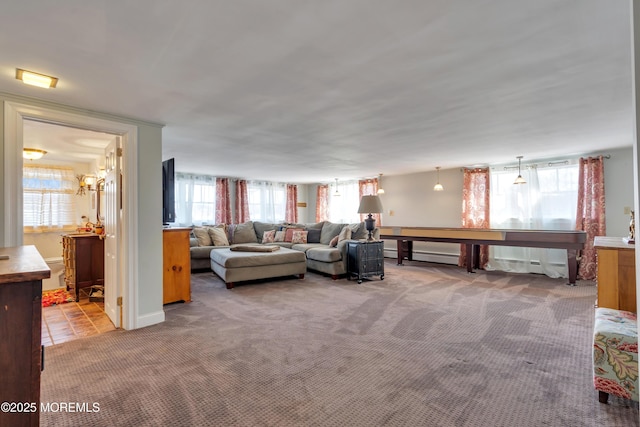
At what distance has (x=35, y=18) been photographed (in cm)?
152

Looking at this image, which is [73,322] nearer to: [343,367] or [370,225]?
[343,367]

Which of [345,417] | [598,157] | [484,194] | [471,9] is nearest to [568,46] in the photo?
[471,9]

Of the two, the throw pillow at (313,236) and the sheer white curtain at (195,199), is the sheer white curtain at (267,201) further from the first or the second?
the throw pillow at (313,236)

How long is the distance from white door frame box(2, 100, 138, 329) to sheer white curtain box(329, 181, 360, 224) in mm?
5922

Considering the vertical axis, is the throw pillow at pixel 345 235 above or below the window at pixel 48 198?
below

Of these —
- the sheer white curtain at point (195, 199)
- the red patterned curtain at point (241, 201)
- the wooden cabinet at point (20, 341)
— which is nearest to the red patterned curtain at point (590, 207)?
the wooden cabinet at point (20, 341)

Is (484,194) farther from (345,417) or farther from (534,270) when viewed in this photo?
(345,417)

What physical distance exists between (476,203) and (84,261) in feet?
22.9

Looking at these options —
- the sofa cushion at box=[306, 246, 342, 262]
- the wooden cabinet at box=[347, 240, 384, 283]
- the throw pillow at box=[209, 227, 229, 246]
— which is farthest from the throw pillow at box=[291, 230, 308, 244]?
the wooden cabinet at box=[347, 240, 384, 283]

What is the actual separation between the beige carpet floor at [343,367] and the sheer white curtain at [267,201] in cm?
498

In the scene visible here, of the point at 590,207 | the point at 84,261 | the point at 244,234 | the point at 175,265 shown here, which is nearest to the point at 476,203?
the point at 590,207

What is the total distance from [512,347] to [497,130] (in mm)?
2465

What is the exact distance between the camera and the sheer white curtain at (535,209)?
214 inches

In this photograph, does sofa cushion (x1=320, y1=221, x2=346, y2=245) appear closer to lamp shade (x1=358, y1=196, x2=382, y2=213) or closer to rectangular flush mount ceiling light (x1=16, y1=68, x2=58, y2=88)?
lamp shade (x1=358, y1=196, x2=382, y2=213)
